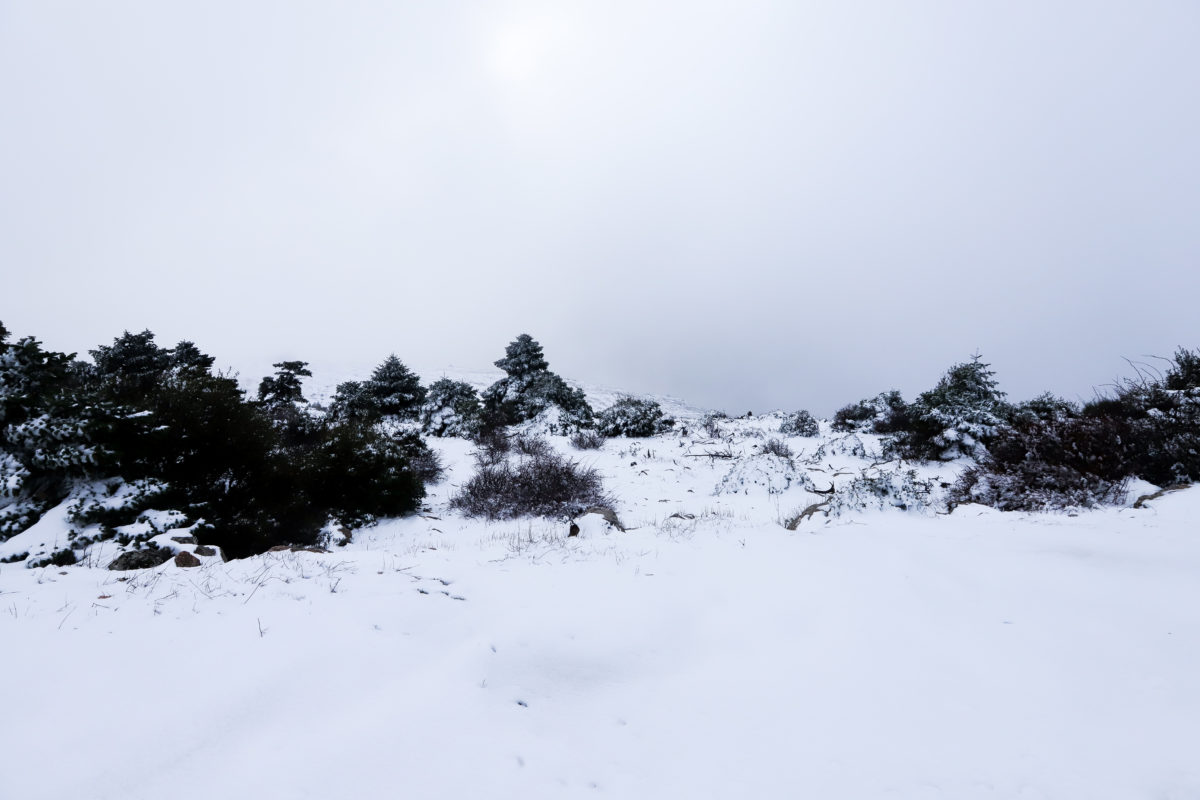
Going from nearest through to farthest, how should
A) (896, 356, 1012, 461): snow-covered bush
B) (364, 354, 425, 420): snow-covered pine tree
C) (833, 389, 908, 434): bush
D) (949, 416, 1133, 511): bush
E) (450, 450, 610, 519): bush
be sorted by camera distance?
(949, 416, 1133, 511): bush → (450, 450, 610, 519): bush → (896, 356, 1012, 461): snow-covered bush → (833, 389, 908, 434): bush → (364, 354, 425, 420): snow-covered pine tree

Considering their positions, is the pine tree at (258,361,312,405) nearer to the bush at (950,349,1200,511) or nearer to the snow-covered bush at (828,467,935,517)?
the snow-covered bush at (828,467,935,517)

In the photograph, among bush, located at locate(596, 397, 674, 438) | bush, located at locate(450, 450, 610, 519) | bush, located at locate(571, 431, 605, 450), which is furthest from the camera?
bush, located at locate(596, 397, 674, 438)

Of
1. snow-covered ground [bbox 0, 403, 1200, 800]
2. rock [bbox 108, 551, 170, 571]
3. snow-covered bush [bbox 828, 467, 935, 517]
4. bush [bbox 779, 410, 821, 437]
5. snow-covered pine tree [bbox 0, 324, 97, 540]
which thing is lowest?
snow-covered ground [bbox 0, 403, 1200, 800]

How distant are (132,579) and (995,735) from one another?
5.65 m

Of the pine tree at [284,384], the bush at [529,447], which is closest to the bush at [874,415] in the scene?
the bush at [529,447]

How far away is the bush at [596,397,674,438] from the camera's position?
17.8 meters

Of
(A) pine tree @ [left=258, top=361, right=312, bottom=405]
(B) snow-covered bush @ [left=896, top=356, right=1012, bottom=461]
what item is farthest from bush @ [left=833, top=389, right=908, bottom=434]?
(A) pine tree @ [left=258, top=361, right=312, bottom=405]

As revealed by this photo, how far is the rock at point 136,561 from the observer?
157 inches

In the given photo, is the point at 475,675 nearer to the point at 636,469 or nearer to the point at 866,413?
the point at 636,469

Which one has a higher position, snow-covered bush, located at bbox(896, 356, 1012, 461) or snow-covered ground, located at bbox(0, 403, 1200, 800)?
snow-covered bush, located at bbox(896, 356, 1012, 461)

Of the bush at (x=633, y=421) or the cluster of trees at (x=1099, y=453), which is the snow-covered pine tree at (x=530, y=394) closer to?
the bush at (x=633, y=421)

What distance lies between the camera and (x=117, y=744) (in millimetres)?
1793

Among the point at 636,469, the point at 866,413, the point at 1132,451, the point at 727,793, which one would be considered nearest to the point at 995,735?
the point at 727,793

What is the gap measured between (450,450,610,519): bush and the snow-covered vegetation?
93 centimetres
